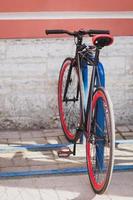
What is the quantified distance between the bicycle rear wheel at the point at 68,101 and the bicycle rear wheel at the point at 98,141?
0.96 m

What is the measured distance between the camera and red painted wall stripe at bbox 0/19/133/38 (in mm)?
5328

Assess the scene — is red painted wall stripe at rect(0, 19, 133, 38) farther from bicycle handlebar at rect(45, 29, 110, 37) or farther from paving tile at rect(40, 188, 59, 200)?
paving tile at rect(40, 188, 59, 200)

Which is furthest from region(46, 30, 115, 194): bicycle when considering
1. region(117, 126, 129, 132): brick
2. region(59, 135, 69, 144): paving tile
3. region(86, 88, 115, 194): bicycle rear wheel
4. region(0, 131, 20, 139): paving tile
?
region(117, 126, 129, 132): brick

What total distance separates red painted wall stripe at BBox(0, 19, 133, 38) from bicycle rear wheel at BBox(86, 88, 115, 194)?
1.59 meters

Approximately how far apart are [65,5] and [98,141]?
1.97 m

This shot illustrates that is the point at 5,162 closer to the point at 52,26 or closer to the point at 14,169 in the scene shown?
the point at 14,169

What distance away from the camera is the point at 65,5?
5379 millimetres

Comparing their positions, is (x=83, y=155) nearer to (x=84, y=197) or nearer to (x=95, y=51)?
(x=84, y=197)

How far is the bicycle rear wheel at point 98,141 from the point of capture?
3.93 meters

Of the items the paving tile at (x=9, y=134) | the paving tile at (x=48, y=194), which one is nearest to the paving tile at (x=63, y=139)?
the paving tile at (x=9, y=134)

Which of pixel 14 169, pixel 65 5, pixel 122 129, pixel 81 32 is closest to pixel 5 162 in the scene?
pixel 14 169

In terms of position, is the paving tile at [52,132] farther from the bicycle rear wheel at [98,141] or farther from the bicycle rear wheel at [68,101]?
the bicycle rear wheel at [98,141]

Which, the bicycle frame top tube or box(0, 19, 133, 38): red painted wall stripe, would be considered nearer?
the bicycle frame top tube

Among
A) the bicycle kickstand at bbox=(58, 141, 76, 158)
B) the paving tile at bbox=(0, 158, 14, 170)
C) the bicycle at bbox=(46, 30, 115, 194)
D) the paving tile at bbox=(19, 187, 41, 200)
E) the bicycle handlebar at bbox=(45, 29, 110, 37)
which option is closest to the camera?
the bicycle at bbox=(46, 30, 115, 194)
